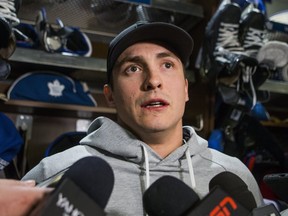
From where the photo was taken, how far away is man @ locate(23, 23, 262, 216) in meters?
0.86

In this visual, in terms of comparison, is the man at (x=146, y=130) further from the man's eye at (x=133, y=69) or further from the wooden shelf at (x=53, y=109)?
the wooden shelf at (x=53, y=109)

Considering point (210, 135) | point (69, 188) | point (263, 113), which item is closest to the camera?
point (69, 188)

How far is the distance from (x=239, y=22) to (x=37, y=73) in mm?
870

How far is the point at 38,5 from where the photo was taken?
63.2 inches

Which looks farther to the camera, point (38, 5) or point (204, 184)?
point (38, 5)

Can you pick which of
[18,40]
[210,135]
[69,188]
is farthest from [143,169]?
[18,40]

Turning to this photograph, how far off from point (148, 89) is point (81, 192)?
50 cm

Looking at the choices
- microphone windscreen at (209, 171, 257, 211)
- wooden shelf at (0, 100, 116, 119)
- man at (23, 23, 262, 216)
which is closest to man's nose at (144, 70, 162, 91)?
man at (23, 23, 262, 216)

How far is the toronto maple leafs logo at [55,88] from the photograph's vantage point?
1.52m

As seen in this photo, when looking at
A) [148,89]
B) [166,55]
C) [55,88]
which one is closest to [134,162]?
[148,89]

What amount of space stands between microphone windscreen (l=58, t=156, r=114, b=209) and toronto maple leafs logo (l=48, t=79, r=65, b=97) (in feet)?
3.61

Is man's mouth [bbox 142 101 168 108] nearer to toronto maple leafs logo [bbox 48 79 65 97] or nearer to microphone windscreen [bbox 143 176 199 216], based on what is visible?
microphone windscreen [bbox 143 176 199 216]

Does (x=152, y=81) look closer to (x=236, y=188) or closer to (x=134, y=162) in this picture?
(x=134, y=162)

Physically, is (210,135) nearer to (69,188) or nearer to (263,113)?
(263,113)
